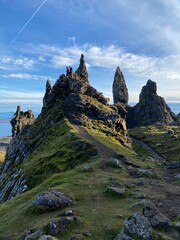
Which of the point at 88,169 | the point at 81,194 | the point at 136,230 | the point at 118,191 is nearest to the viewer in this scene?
the point at 136,230

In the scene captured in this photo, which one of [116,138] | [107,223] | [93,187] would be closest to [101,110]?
[116,138]

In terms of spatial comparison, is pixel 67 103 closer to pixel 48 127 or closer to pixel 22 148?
pixel 48 127

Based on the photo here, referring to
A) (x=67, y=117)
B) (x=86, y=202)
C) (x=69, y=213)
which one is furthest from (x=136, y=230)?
(x=67, y=117)

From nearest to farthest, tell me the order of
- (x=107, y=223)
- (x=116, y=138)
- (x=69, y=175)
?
(x=107, y=223), (x=69, y=175), (x=116, y=138)

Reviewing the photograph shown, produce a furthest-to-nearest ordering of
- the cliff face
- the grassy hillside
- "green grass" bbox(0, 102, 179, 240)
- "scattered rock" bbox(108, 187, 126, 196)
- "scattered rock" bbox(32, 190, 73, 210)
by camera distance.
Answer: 1. the cliff face
2. "scattered rock" bbox(108, 187, 126, 196)
3. "scattered rock" bbox(32, 190, 73, 210)
4. "green grass" bbox(0, 102, 179, 240)
5. the grassy hillside

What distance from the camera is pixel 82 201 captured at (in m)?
38.4

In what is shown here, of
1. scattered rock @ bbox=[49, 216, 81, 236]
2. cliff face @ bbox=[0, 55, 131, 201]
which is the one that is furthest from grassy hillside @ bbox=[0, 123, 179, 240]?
cliff face @ bbox=[0, 55, 131, 201]

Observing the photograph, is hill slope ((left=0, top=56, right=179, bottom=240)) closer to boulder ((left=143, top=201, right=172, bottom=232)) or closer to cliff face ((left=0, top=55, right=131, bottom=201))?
boulder ((left=143, top=201, right=172, bottom=232))

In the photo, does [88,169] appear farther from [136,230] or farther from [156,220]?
[136,230]

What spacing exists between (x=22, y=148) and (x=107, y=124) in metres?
38.1

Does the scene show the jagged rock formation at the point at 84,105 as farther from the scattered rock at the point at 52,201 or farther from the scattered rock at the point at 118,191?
the scattered rock at the point at 52,201

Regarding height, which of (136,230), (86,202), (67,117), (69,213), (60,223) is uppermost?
(67,117)

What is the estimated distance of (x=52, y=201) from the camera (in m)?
36.3

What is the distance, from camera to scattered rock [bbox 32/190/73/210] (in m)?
36.1
